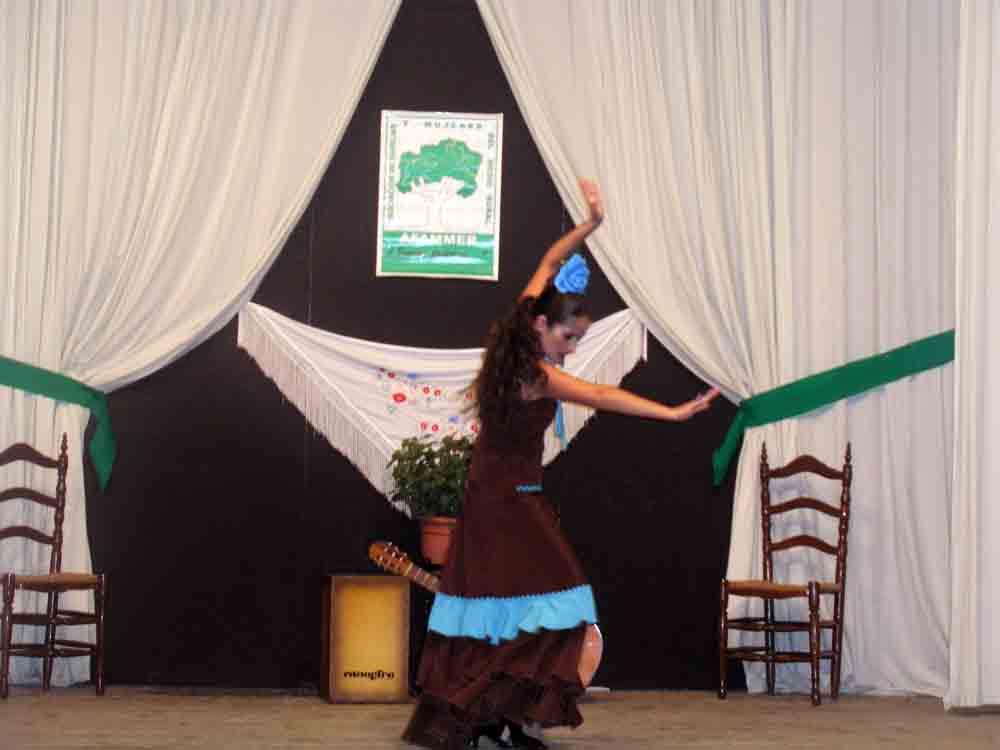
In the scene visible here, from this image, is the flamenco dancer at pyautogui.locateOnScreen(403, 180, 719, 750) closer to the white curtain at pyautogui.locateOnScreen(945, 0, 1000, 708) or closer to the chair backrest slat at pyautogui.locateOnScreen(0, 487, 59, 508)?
the white curtain at pyautogui.locateOnScreen(945, 0, 1000, 708)

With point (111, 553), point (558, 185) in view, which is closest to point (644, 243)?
point (558, 185)

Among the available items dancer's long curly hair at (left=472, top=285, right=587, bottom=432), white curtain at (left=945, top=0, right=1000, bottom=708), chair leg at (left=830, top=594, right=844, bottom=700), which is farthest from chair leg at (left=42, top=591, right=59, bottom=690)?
white curtain at (left=945, top=0, right=1000, bottom=708)

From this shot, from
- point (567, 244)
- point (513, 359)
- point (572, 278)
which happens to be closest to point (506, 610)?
point (513, 359)

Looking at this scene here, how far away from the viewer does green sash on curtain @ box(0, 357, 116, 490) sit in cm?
640

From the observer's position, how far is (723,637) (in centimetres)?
630

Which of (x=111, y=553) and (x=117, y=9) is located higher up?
(x=117, y=9)

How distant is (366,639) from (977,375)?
9.01 feet

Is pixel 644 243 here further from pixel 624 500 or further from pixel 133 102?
pixel 133 102

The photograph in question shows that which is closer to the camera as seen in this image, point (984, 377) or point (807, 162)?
point (984, 377)

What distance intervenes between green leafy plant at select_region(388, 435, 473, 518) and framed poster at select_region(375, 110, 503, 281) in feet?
2.96

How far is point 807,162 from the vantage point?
6711 millimetres

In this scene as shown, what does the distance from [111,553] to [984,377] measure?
3860 mm

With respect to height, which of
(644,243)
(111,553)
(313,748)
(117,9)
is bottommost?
(313,748)

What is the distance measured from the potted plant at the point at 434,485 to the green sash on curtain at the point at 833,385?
50.1 inches
